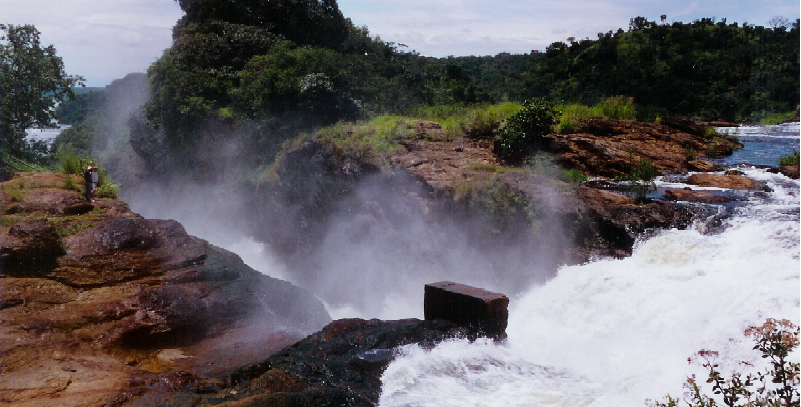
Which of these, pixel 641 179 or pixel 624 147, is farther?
pixel 624 147

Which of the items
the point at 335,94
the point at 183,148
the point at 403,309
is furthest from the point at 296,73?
the point at 403,309

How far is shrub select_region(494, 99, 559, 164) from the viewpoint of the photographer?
12836 mm

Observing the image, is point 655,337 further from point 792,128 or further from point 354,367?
point 792,128

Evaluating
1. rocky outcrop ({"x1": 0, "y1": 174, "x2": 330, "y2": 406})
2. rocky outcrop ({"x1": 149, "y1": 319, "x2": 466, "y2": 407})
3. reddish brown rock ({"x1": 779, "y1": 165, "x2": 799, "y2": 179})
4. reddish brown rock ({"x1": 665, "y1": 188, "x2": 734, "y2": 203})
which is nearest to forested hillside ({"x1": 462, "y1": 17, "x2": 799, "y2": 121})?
reddish brown rock ({"x1": 779, "y1": 165, "x2": 799, "y2": 179})

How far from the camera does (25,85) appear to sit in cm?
1442

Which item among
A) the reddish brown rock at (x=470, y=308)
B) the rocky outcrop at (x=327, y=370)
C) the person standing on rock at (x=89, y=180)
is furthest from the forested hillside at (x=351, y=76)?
the rocky outcrop at (x=327, y=370)

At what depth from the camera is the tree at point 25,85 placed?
1412 cm

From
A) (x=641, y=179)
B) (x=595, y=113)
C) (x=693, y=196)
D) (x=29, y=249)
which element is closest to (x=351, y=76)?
(x=595, y=113)

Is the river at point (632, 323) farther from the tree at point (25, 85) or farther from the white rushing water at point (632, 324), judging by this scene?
the tree at point (25, 85)

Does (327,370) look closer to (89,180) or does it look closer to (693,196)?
(89,180)

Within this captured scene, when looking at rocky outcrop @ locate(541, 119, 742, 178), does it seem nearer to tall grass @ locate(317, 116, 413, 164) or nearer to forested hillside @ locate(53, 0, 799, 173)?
forested hillside @ locate(53, 0, 799, 173)

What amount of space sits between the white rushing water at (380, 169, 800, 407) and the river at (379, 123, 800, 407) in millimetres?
14

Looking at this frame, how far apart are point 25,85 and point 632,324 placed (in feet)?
50.1

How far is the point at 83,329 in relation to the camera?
6.57 metres
